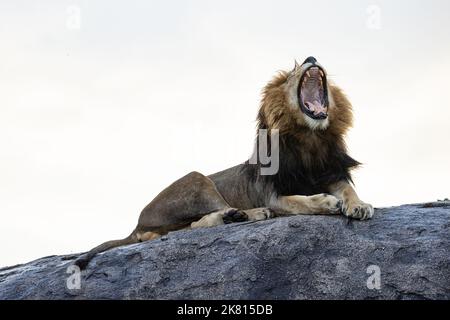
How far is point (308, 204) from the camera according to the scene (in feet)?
28.5

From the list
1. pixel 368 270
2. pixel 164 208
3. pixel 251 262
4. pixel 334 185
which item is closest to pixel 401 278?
pixel 368 270

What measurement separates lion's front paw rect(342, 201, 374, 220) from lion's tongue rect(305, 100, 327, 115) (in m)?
1.33

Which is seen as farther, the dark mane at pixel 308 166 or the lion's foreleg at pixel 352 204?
the dark mane at pixel 308 166

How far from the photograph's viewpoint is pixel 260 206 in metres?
9.66

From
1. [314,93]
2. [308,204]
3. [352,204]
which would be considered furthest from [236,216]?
[314,93]

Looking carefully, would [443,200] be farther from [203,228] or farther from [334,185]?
[203,228]

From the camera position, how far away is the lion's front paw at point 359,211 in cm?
827

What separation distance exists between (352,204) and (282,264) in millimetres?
1264

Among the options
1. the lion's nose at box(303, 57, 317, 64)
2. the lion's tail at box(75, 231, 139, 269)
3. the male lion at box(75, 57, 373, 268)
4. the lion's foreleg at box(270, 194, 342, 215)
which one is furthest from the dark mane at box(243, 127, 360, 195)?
the lion's tail at box(75, 231, 139, 269)

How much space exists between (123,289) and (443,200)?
404 cm

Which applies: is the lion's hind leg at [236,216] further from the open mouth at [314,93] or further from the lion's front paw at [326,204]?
the open mouth at [314,93]

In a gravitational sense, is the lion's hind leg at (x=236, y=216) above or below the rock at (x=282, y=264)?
above

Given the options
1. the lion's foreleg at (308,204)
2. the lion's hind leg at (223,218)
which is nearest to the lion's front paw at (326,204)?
the lion's foreleg at (308,204)

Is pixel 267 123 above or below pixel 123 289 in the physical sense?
above
